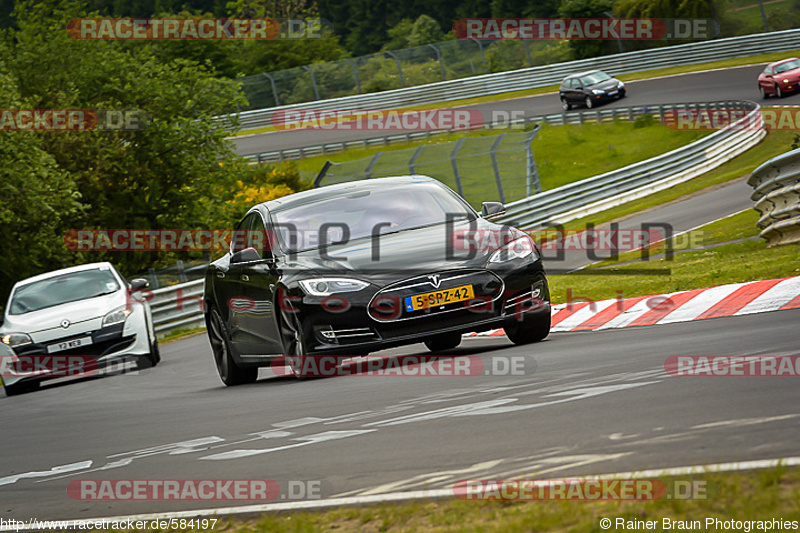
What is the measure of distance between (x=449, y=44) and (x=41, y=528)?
52.0 m

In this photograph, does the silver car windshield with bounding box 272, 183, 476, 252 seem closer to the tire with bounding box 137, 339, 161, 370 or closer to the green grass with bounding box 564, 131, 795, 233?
the tire with bounding box 137, 339, 161, 370

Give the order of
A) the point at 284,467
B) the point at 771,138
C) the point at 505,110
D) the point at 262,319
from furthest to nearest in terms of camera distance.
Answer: the point at 505,110 → the point at 771,138 → the point at 262,319 → the point at 284,467

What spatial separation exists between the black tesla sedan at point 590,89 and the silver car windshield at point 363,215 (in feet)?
124

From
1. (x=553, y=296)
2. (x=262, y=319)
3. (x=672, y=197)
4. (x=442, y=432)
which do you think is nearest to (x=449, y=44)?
(x=672, y=197)

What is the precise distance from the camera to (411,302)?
8.23 metres

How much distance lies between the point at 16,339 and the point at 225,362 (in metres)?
4.86

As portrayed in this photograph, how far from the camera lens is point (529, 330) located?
9.18m

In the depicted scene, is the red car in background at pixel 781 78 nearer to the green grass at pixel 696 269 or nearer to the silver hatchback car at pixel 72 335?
the green grass at pixel 696 269

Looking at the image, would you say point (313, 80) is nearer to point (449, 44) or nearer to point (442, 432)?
point (449, 44)

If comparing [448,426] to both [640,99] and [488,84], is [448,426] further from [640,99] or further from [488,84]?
[488,84]

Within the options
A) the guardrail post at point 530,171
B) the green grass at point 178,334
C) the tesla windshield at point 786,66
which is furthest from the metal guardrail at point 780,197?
the tesla windshield at point 786,66

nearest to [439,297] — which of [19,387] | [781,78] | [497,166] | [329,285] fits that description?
[329,285]

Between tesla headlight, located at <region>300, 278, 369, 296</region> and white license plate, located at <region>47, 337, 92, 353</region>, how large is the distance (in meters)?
6.47

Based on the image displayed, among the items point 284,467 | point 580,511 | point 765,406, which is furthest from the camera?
point 284,467
